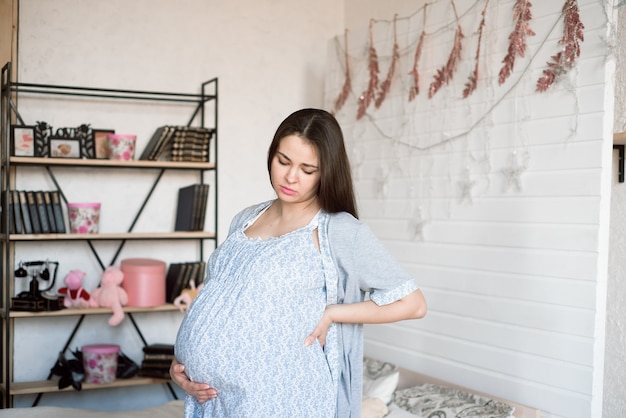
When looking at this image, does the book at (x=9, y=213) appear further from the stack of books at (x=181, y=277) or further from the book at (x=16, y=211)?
the stack of books at (x=181, y=277)

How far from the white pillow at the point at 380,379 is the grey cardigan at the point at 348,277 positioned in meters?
1.29

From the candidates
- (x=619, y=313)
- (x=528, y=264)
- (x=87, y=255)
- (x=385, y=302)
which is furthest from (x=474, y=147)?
(x=87, y=255)

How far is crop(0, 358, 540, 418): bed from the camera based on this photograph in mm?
2666

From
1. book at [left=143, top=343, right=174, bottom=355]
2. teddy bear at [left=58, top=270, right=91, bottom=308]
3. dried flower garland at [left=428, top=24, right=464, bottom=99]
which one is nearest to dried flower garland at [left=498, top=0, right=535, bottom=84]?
dried flower garland at [left=428, top=24, right=464, bottom=99]

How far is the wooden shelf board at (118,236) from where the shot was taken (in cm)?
325

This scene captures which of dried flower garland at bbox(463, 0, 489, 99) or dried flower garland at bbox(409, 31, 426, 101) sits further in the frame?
dried flower garland at bbox(409, 31, 426, 101)

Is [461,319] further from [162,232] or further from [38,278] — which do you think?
[38,278]

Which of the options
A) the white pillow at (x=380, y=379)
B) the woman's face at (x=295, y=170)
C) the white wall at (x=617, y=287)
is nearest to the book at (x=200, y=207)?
the white pillow at (x=380, y=379)

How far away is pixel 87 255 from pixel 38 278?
0.84 ft

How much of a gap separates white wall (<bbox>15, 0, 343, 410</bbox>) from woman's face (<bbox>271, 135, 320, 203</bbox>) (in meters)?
2.18

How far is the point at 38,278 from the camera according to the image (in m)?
3.47

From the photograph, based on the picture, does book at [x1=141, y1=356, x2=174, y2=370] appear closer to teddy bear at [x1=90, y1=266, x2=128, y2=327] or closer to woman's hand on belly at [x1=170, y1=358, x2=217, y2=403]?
teddy bear at [x1=90, y1=266, x2=128, y2=327]

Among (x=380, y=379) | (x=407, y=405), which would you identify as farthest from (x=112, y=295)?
(x=407, y=405)

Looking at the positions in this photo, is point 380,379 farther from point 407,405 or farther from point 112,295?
point 112,295
